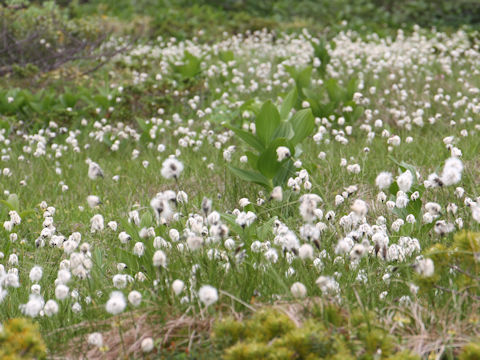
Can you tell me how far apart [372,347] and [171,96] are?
741cm

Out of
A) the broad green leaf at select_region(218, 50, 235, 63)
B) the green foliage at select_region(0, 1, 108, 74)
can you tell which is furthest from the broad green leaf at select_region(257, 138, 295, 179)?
the broad green leaf at select_region(218, 50, 235, 63)

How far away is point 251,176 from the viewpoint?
16.8 feet

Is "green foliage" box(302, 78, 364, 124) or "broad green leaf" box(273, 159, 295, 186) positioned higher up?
"green foliage" box(302, 78, 364, 124)

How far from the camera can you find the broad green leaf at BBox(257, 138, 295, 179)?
191 inches

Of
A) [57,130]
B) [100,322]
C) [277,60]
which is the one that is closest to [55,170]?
[57,130]

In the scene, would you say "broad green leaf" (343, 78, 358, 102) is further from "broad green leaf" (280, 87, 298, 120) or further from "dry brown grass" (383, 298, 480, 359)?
"dry brown grass" (383, 298, 480, 359)

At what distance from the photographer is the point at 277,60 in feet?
38.0

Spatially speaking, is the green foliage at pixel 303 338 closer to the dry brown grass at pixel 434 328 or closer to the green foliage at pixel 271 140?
the dry brown grass at pixel 434 328

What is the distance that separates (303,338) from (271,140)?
3174 millimetres

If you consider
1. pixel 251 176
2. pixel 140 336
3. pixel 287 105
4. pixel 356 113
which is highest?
pixel 287 105

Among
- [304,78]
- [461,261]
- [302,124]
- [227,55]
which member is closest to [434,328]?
[461,261]

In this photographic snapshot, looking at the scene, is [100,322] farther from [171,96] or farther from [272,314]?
[171,96]

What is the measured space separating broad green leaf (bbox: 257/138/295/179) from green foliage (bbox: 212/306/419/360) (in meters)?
2.57

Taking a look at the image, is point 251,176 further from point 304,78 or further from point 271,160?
point 304,78
